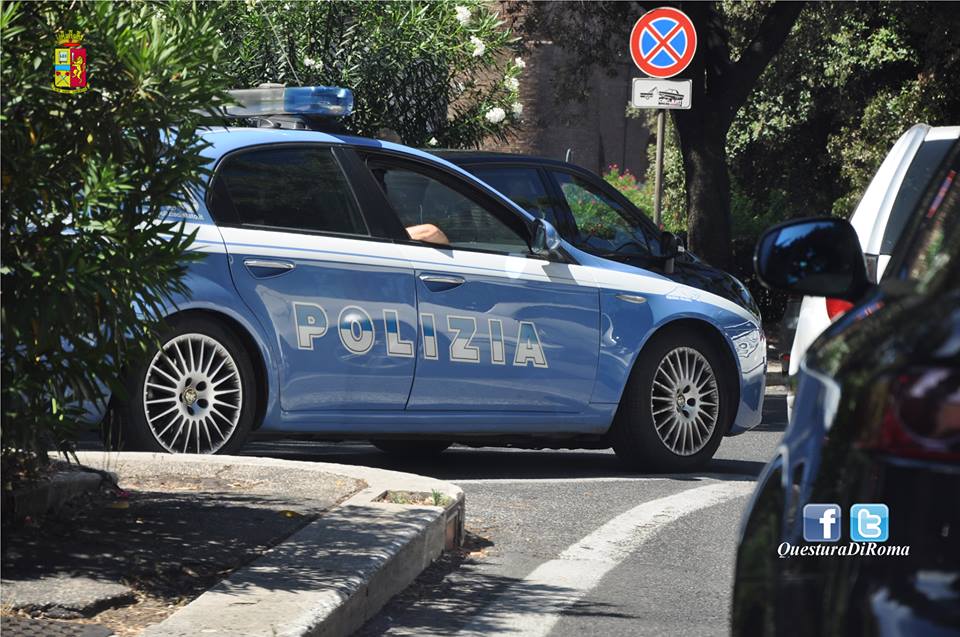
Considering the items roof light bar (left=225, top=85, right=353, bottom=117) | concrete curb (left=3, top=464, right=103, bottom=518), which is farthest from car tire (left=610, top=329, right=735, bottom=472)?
concrete curb (left=3, top=464, right=103, bottom=518)

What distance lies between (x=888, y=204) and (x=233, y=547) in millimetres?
3311

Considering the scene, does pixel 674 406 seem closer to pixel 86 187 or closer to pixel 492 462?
pixel 492 462

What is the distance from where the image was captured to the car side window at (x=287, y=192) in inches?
290

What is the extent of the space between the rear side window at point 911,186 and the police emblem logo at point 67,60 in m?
3.52

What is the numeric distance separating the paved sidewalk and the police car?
0.64 metres

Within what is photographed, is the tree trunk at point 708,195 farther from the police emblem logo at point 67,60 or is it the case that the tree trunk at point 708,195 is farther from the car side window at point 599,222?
the police emblem logo at point 67,60

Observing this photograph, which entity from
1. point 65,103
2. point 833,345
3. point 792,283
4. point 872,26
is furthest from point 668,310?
point 872,26

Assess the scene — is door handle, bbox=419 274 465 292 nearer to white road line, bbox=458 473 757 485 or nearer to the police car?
the police car

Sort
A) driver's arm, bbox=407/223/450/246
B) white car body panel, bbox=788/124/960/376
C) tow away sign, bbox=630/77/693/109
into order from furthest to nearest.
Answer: tow away sign, bbox=630/77/693/109 < driver's arm, bbox=407/223/450/246 < white car body panel, bbox=788/124/960/376

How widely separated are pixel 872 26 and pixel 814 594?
2581 centimetres

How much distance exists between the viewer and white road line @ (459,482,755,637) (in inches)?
197

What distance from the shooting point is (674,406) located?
28.1 ft

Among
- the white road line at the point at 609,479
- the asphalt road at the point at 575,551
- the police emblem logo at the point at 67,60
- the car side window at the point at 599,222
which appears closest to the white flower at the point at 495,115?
the car side window at the point at 599,222

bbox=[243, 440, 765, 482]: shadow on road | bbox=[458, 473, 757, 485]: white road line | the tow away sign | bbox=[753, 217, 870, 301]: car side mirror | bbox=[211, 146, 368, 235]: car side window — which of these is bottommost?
bbox=[243, 440, 765, 482]: shadow on road
